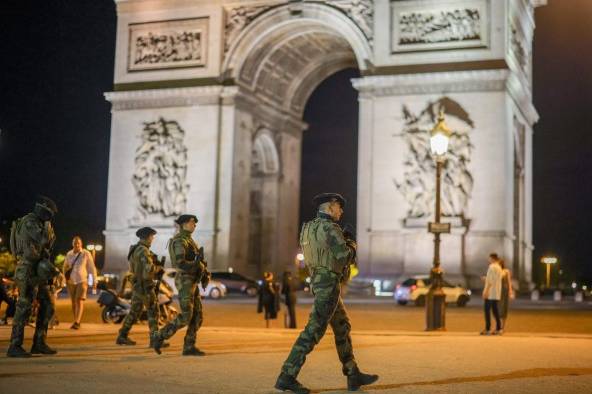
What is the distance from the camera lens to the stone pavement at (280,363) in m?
8.93

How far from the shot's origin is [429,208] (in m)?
36.2

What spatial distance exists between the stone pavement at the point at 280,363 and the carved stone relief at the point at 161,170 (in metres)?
24.8

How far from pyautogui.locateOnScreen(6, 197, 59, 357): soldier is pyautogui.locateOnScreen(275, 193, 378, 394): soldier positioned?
399cm

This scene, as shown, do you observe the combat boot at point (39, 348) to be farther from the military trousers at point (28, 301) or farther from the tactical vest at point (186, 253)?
the tactical vest at point (186, 253)

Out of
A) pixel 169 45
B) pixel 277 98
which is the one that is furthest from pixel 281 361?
pixel 277 98

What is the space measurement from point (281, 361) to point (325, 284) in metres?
2.95

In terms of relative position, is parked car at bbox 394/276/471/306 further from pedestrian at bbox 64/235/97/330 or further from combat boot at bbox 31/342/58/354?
combat boot at bbox 31/342/58/354

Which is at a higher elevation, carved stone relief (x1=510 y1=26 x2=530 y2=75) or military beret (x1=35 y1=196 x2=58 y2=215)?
carved stone relief (x1=510 y1=26 x2=530 y2=75)

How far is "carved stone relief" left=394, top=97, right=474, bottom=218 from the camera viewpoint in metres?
35.8

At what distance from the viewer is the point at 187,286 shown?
11.8 m

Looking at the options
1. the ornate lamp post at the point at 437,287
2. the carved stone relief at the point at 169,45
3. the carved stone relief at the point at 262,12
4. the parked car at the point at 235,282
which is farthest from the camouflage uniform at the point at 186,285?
the carved stone relief at the point at 169,45

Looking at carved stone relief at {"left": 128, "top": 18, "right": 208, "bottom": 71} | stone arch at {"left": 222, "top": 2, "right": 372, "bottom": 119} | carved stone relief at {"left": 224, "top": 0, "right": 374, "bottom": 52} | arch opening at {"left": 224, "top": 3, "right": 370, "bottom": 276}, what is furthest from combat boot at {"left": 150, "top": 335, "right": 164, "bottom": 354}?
carved stone relief at {"left": 128, "top": 18, "right": 208, "bottom": 71}

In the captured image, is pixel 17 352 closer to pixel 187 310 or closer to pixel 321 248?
pixel 187 310

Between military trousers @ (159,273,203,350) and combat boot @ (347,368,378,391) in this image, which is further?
military trousers @ (159,273,203,350)
